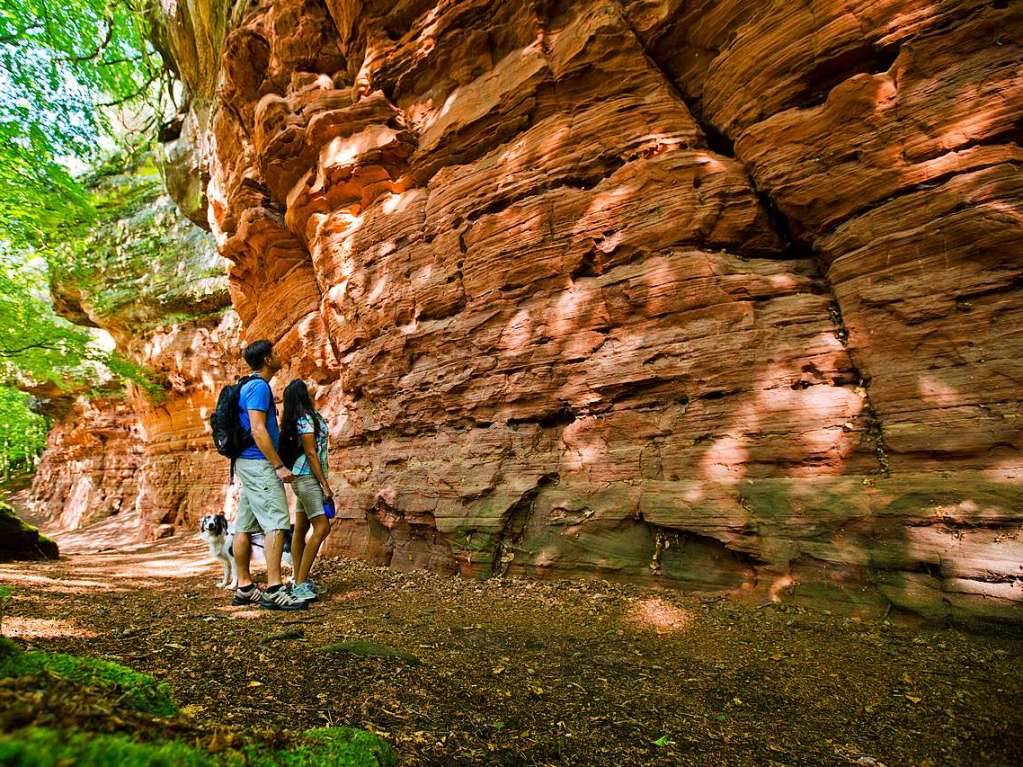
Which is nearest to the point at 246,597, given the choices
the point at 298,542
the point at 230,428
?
the point at 298,542

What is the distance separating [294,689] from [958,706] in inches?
138

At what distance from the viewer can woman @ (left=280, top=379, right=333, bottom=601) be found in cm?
512

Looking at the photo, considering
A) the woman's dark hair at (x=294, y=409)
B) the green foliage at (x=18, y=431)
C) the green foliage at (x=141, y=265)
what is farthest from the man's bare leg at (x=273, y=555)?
the green foliage at (x=18, y=431)

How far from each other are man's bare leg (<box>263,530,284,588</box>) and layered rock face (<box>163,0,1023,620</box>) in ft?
6.76

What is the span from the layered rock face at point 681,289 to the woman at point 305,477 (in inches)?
67.9

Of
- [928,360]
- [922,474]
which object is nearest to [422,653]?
[922,474]

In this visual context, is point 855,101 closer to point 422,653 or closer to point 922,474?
point 922,474

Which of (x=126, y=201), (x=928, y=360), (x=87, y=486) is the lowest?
(x=87, y=486)

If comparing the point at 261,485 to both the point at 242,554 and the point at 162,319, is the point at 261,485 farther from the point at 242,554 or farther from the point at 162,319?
the point at 162,319

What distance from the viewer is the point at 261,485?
5.01 metres

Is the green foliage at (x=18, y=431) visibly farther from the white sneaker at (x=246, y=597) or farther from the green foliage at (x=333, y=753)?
the green foliage at (x=333, y=753)

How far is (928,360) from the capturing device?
4.16m

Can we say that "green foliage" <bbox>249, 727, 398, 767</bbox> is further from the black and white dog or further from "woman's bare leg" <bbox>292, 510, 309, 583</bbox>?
the black and white dog

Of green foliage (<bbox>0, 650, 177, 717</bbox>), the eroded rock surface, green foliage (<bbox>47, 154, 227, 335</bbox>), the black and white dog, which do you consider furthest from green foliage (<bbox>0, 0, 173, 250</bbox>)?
green foliage (<bbox>0, 650, 177, 717</bbox>)
